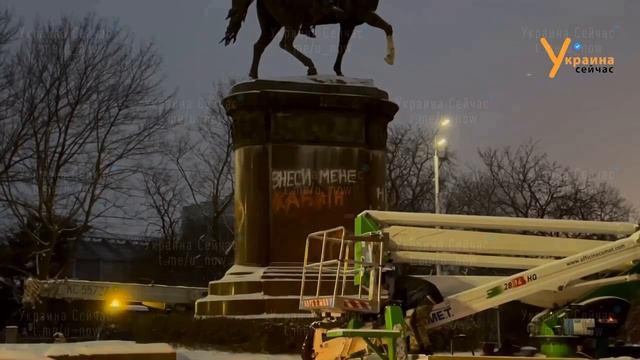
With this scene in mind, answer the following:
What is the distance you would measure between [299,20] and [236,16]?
1.82 metres

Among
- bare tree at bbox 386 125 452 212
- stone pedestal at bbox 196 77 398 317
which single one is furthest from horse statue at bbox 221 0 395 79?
bare tree at bbox 386 125 452 212

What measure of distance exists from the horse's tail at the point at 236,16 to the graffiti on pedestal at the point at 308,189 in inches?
180

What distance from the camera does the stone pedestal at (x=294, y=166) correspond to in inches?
752

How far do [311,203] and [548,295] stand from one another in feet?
26.7

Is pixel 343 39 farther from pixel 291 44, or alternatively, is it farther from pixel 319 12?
pixel 291 44

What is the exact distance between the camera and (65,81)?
2988 centimetres

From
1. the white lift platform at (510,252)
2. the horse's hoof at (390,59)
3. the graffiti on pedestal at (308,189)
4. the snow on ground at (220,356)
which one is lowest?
the snow on ground at (220,356)

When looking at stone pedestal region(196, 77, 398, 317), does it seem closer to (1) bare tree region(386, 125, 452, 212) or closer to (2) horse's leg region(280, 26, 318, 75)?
(2) horse's leg region(280, 26, 318, 75)

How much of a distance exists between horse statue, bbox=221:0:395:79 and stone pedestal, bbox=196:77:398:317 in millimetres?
1436

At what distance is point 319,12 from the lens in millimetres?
20609

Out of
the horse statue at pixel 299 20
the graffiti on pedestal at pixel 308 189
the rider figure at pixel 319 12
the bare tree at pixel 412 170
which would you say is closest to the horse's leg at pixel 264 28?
the horse statue at pixel 299 20

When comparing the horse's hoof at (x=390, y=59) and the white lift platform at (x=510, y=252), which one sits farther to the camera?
the horse's hoof at (x=390, y=59)

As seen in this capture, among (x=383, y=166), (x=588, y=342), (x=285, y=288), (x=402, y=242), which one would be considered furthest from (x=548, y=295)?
(x=383, y=166)

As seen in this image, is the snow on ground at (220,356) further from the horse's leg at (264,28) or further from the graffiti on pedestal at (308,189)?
the horse's leg at (264,28)
